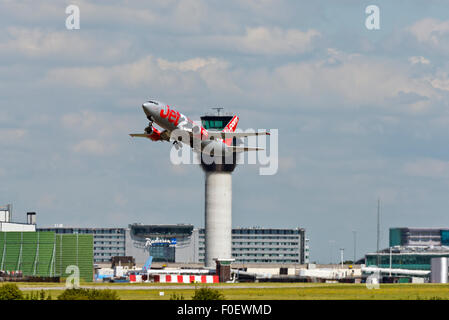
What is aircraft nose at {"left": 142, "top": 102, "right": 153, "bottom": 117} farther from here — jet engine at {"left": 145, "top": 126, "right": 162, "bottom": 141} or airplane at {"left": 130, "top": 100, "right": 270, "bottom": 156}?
jet engine at {"left": 145, "top": 126, "right": 162, "bottom": 141}

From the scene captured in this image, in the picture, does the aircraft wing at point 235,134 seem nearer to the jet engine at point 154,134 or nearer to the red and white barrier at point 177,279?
the jet engine at point 154,134

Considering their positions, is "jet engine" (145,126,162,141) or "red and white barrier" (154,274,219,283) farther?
"red and white barrier" (154,274,219,283)

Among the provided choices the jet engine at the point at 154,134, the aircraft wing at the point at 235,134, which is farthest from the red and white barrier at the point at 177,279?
the jet engine at the point at 154,134

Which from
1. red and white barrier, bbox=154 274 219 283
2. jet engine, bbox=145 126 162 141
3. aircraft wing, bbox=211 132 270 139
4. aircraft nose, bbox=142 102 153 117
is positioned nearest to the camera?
aircraft nose, bbox=142 102 153 117

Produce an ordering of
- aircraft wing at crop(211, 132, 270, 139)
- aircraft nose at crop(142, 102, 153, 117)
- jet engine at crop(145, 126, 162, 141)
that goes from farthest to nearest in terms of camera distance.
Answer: aircraft wing at crop(211, 132, 270, 139)
jet engine at crop(145, 126, 162, 141)
aircraft nose at crop(142, 102, 153, 117)

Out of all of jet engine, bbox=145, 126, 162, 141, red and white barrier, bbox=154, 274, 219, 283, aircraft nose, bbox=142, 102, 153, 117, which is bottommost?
red and white barrier, bbox=154, 274, 219, 283

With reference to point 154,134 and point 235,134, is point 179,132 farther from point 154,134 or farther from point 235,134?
point 235,134

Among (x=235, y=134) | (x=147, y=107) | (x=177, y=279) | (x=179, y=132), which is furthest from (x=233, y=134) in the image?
(x=177, y=279)

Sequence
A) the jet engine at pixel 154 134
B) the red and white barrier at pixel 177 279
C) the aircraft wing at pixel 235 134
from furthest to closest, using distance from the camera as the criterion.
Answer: the red and white barrier at pixel 177 279, the aircraft wing at pixel 235 134, the jet engine at pixel 154 134

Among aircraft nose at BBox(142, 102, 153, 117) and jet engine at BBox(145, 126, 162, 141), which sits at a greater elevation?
aircraft nose at BBox(142, 102, 153, 117)

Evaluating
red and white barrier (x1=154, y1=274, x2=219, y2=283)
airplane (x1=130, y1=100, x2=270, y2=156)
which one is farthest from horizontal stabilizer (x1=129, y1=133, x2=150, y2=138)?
red and white barrier (x1=154, y1=274, x2=219, y2=283)
